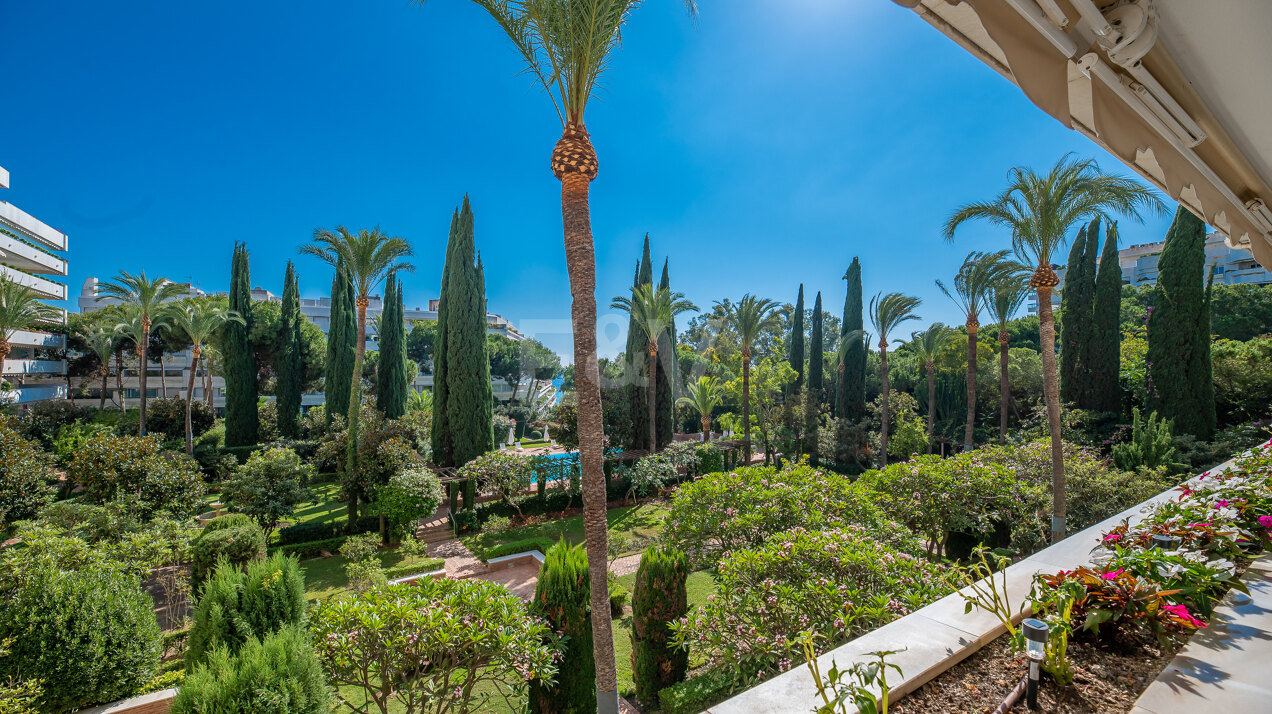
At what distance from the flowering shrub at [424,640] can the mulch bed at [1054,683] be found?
10.2 feet

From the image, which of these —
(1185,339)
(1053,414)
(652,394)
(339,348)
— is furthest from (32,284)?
(1185,339)

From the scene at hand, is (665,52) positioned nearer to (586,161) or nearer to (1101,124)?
(586,161)

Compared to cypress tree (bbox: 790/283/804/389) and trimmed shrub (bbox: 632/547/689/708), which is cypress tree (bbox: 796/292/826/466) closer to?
cypress tree (bbox: 790/283/804/389)

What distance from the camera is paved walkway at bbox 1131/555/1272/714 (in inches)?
74.1

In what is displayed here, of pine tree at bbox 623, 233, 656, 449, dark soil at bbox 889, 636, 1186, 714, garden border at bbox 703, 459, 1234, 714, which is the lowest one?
dark soil at bbox 889, 636, 1186, 714

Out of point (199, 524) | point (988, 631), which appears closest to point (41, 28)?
point (199, 524)

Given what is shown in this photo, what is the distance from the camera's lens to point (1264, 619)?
101 inches

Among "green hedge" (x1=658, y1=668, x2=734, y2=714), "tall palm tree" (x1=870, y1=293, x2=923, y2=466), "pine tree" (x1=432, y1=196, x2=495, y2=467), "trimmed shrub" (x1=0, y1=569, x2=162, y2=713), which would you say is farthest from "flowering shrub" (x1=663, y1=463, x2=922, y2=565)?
"tall palm tree" (x1=870, y1=293, x2=923, y2=466)

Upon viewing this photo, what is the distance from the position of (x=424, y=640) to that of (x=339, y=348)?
66.0ft

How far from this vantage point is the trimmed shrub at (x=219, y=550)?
7.61 meters

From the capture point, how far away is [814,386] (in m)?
24.9

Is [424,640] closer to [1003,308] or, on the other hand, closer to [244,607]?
[244,607]

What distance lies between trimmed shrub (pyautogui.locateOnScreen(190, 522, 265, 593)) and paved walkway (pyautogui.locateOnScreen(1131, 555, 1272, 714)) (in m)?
9.90

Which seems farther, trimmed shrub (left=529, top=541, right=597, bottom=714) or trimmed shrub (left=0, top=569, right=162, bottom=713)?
trimmed shrub (left=529, top=541, right=597, bottom=714)
